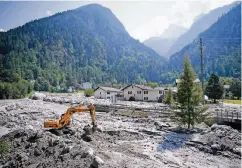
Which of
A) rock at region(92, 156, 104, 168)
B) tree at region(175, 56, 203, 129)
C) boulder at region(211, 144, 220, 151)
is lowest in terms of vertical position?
boulder at region(211, 144, 220, 151)

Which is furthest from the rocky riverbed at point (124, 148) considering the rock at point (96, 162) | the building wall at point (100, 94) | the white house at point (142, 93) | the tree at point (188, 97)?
the building wall at point (100, 94)

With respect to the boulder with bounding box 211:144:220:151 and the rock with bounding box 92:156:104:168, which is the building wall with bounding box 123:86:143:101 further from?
the rock with bounding box 92:156:104:168

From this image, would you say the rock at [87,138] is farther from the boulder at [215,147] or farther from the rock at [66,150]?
the boulder at [215,147]

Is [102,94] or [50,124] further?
[102,94]

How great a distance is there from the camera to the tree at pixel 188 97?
35.1 meters

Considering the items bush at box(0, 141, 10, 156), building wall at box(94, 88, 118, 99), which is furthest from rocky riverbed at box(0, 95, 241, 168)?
building wall at box(94, 88, 118, 99)

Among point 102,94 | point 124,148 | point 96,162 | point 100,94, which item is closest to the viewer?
point 96,162

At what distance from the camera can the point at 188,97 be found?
35.4m

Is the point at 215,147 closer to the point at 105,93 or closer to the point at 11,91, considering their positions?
the point at 105,93

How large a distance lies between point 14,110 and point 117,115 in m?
22.2

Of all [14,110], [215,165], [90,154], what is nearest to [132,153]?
[90,154]

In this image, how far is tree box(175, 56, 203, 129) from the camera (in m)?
35.1

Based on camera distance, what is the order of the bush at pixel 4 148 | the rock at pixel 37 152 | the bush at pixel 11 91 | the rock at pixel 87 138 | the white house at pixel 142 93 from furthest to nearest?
1. the bush at pixel 11 91
2. the white house at pixel 142 93
3. the rock at pixel 87 138
4. the bush at pixel 4 148
5. the rock at pixel 37 152

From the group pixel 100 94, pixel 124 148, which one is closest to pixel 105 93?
pixel 100 94
